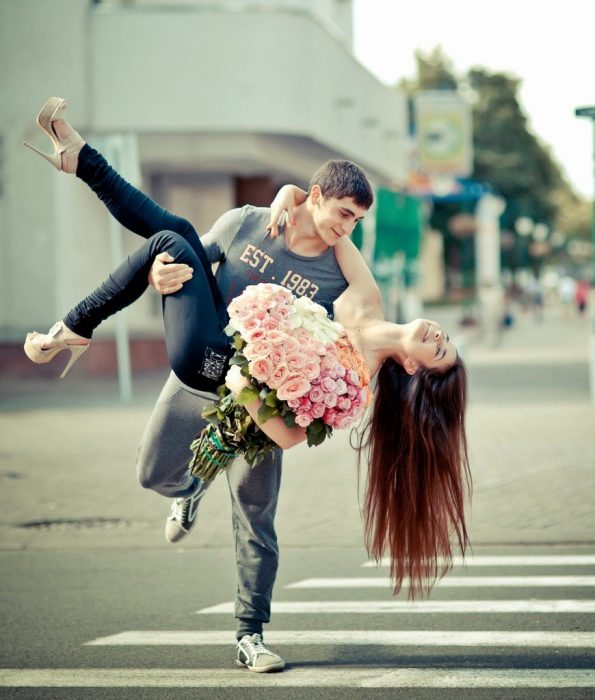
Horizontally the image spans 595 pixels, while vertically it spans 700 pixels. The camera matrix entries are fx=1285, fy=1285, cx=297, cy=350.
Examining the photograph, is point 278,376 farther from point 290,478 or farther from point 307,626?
point 290,478

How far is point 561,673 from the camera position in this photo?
509cm

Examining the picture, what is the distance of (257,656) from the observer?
5.20 metres

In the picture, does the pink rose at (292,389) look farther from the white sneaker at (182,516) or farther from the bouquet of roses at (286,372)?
the white sneaker at (182,516)

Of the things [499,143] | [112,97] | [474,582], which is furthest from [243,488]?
[499,143]

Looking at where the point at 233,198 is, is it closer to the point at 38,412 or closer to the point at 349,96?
the point at 349,96

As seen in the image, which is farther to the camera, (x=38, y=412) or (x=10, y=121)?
(x=10, y=121)

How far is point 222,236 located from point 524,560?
130 inches

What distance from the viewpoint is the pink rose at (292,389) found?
462cm

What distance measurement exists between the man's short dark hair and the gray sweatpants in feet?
3.23

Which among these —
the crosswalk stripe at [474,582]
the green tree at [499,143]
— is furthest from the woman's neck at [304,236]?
the green tree at [499,143]

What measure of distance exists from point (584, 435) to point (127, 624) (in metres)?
7.82

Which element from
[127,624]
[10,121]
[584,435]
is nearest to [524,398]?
[584,435]

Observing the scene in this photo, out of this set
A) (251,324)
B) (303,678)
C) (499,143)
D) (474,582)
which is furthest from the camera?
(499,143)

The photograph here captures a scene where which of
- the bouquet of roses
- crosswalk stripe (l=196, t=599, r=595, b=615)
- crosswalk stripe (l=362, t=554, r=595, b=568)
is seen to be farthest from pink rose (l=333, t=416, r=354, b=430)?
crosswalk stripe (l=362, t=554, r=595, b=568)
